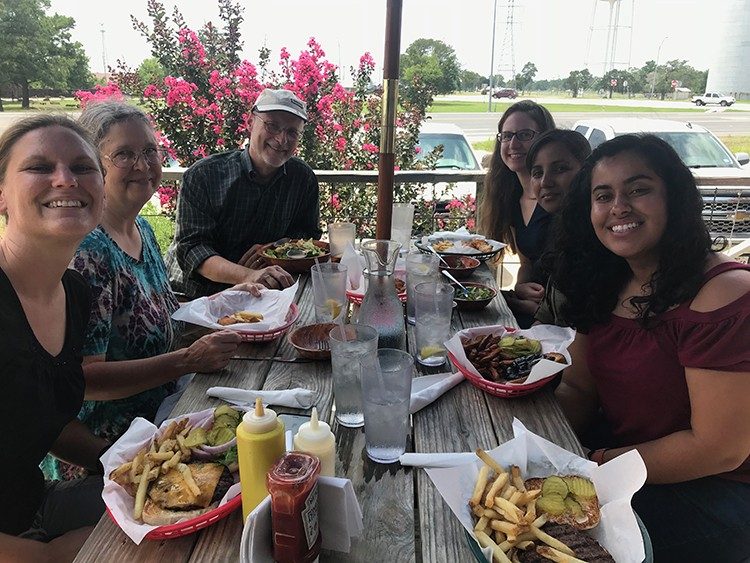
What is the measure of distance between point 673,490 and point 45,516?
6.05ft

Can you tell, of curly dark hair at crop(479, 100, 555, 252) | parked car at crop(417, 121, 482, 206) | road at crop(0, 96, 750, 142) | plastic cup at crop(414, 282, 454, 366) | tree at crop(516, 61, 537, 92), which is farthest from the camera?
tree at crop(516, 61, 537, 92)

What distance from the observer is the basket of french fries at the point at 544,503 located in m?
0.95

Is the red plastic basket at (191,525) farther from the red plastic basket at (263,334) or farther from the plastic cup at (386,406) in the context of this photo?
the red plastic basket at (263,334)

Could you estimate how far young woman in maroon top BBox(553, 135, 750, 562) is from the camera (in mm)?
1411

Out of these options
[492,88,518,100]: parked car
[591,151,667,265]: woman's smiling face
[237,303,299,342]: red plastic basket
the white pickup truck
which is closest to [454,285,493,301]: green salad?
[591,151,667,265]: woman's smiling face

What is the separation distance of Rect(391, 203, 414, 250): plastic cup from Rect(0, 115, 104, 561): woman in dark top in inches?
62.8

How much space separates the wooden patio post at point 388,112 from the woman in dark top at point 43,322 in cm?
133

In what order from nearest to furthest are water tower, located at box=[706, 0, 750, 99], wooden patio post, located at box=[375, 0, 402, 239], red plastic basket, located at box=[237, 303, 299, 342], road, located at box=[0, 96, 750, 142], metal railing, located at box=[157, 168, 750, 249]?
red plastic basket, located at box=[237, 303, 299, 342], wooden patio post, located at box=[375, 0, 402, 239], metal railing, located at box=[157, 168, 750, 249], road, located at box=[0, 96, 750, 142], water tower, located at box=[706, 0, 750, 99]

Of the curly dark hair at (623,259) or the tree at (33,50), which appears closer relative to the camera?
the curly dark hair at (623,259)

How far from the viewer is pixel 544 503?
106 centimetres

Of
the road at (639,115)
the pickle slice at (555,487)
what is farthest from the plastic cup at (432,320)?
the road at (639,115)

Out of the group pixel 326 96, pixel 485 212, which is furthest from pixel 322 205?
pixel 485 212

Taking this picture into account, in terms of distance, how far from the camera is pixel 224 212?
3012 mm

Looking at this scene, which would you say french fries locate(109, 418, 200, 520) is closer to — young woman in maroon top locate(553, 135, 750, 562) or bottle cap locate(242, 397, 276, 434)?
bottle cap locate(242, 397, 276, 434)
